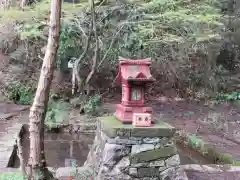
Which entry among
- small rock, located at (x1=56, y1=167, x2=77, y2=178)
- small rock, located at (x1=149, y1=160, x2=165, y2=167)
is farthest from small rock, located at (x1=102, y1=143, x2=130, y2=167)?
small rock, located at (x1=56, y1=167, x2=77, y2=178)

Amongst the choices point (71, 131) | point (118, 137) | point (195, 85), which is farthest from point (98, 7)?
point (118, 137)

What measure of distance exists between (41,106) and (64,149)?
9.73 feet

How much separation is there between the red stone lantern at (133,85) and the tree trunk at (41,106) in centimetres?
99

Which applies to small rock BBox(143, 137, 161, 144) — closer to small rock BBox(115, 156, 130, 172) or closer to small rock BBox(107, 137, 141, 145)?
small rock BBox(107, 137, 141, 145)

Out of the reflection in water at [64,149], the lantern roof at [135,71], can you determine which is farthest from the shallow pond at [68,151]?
the lantern roof at [135,71]

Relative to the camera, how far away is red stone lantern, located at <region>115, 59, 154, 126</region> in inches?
171

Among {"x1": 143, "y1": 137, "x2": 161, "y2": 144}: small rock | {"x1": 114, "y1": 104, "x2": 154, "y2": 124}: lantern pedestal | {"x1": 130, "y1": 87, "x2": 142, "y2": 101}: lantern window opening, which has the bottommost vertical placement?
{"x1": 143, "y1": 137, "x2": 161, "y2": 144}: small rock

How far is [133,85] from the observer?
173 inches

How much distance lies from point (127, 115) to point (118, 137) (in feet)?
1.17

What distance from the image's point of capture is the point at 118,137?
4.12 meters

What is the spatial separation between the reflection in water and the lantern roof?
6.09ft

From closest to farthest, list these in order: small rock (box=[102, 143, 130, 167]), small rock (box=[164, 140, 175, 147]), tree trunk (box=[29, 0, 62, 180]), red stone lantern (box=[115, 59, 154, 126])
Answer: tree trunk (box=[29, 0, 62, 180])
small rock (box=[102, 143, 130, 167])
small rock (box=[164, 140, 175, 147])
red stone lantern (box=[115, 59, 154, 126])

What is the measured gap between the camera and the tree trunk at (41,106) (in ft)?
12.0

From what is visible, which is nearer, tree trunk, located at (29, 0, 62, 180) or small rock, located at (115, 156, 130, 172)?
tree trunk, located at (29, 0, 62, 180)
